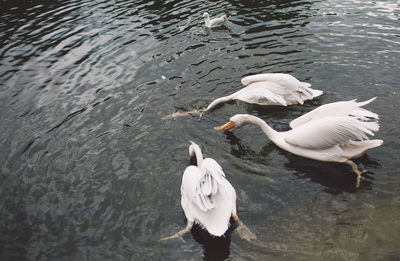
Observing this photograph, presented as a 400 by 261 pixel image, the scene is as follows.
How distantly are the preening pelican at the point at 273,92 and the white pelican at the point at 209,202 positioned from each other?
2.71m

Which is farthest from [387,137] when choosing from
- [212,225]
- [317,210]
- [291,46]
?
[291,46]

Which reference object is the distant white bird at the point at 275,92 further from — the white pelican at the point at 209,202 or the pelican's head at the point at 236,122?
the white pelican at the point at 209,202

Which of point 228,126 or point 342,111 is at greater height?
point 342,111

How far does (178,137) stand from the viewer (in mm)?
6500

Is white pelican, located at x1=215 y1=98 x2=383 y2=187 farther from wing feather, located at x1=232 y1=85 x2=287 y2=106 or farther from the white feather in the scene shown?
the white feather

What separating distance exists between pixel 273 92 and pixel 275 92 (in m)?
0.05

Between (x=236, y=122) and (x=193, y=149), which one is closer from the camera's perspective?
(x=193, y=149)

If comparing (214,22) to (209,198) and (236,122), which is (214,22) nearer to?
(236,122)

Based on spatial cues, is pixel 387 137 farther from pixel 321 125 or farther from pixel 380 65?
pixel 380 65

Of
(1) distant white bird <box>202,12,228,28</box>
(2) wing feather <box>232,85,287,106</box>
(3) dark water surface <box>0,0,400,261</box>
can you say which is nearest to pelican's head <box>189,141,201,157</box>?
(3) dark water surface <box>0,0,400,261</box>

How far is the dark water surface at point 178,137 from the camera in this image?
4.48 m

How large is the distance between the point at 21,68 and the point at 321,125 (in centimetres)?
906

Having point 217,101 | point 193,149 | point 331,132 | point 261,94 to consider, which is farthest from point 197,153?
point 261,94

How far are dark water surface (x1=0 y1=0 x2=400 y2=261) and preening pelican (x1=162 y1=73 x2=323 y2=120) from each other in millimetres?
199
